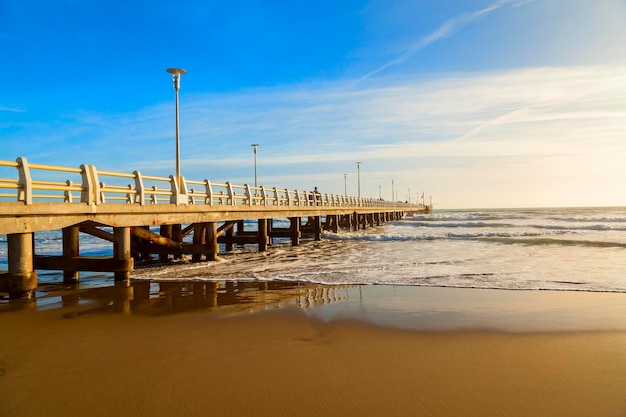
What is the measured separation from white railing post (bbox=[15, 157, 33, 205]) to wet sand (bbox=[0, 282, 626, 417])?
7.49ft

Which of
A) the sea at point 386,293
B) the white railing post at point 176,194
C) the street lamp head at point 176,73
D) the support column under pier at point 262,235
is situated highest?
the street lamp head at point 176,73

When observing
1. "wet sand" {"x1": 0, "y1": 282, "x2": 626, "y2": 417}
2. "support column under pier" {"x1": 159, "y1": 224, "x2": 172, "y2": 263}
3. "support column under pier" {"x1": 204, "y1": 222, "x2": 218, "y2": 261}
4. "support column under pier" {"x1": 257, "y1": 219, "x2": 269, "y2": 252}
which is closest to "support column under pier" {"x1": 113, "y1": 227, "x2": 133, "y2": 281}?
"wet sand" {"x1": 0, "y1": 282, "x2": 626, "y2": 417}

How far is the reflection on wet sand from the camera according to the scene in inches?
294

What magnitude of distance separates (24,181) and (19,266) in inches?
61.2

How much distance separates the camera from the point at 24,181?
7.80 metres

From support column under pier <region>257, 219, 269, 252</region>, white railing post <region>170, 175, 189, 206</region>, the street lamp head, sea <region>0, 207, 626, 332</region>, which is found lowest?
sea <region>0, 207, 626, 332</region>

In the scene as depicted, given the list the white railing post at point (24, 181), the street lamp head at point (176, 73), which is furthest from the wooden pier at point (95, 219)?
the street lamp head at point (176, 73)

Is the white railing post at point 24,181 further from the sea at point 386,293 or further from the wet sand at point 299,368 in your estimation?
the wet sand at point 299,368

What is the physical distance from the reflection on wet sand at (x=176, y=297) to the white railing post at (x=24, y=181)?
1.90 meters

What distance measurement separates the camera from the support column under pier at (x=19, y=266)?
25.5ft

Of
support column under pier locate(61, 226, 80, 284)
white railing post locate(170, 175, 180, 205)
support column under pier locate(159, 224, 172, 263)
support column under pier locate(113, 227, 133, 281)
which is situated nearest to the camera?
support column under pier locate(113, 227, 133, 281)

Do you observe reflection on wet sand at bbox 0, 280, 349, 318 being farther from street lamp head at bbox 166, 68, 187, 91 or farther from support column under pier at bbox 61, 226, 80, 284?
street lamp head at bbox 166, 68, 187, 91

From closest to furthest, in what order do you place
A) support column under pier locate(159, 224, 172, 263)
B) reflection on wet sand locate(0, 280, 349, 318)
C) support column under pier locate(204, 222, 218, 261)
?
reflection on wet sand locate(0, 280, 349, 318)
support column under pier locate(204, 222, 218, 261)
support column under pier locate(159, 224, 172, 263)

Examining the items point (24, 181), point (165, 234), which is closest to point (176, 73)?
point (165, 234)
